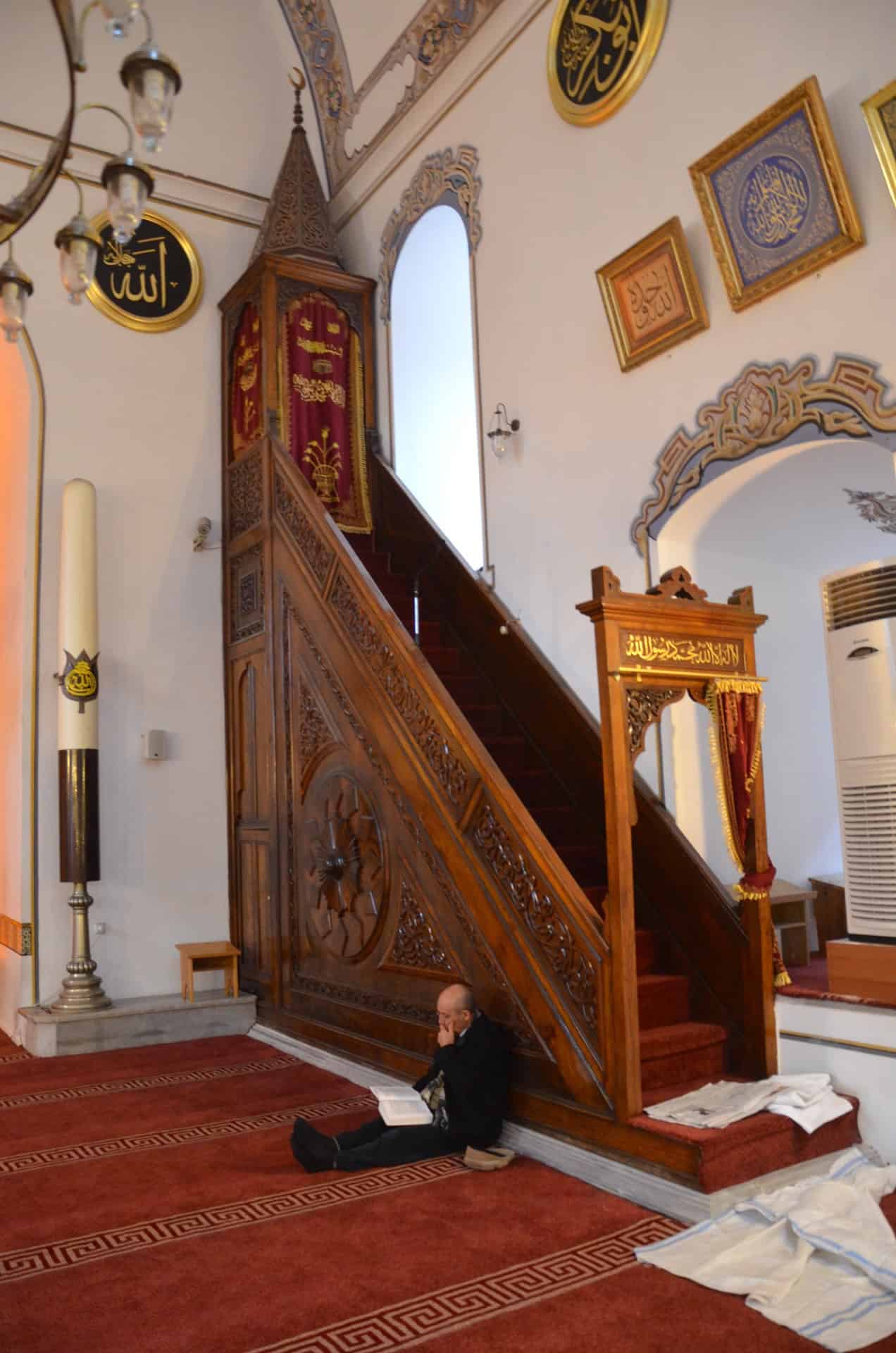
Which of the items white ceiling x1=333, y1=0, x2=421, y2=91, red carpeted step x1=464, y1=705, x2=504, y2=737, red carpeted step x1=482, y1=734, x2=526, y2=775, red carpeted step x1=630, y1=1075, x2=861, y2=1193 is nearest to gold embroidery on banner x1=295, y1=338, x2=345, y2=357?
white ceiling x1=333, y1=0, x2=421, y2=91

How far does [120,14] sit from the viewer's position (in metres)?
2.27

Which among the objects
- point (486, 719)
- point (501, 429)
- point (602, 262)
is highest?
point (602, 262)

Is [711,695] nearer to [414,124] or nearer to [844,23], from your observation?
[844,23]

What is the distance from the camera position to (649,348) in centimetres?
447

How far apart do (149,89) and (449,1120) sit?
3075 mm

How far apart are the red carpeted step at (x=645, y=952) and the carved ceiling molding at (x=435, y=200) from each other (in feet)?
12.1

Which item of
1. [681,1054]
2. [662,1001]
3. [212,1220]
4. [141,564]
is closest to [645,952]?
[662,1001]

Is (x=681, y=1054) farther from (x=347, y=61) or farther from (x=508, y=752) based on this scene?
(x=347, y=61)

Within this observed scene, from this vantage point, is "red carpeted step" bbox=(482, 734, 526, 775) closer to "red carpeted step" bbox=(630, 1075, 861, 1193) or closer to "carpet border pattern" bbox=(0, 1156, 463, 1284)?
"carpet border pattern" bbox=(0, 1156, 463, 1284)

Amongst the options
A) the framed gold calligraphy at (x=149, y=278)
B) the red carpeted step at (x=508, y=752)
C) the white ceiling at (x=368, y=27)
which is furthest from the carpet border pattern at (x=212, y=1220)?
the white ceiling at (x=368, y=27)

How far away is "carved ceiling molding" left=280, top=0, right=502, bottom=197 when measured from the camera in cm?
595

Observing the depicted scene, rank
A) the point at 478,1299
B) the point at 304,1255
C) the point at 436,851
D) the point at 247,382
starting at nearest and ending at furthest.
A: 1. the point at 478,1299
2. the point at 304,1255
3. the point at 436,851
4. the point at 247,382

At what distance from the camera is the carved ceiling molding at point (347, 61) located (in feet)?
19.5

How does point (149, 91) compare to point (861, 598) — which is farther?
point (861, 598)
